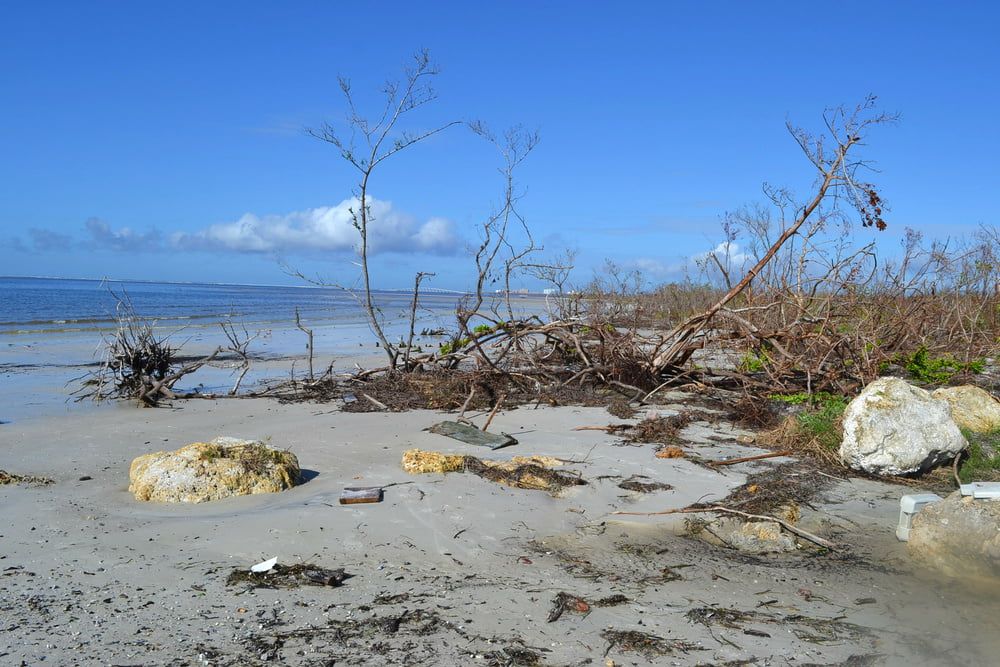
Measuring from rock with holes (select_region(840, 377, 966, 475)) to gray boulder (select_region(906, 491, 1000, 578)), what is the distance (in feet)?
4.82

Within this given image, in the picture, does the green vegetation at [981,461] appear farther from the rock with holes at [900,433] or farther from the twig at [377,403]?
the twig at [377,403]

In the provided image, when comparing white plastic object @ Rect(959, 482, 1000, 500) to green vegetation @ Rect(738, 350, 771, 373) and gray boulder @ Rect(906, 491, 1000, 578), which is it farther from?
green vegetation @ Rect(738, 350, 771, 373)

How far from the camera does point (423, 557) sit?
14.8ft

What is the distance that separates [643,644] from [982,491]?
2778 mm

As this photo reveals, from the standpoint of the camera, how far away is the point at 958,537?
470 cm

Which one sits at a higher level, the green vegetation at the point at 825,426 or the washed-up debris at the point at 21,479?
the green vegetation at the point at 825,426

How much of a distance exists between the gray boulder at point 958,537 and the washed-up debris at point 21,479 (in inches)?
250

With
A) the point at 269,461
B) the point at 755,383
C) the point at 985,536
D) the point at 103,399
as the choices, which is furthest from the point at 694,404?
the point at 103,399

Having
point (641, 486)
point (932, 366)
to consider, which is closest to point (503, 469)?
point (641, 486)

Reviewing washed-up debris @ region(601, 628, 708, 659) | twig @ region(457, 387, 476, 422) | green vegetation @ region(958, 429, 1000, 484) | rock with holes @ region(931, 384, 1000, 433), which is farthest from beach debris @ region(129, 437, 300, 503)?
rock with holes @ region(931, 384, 1000, 433)

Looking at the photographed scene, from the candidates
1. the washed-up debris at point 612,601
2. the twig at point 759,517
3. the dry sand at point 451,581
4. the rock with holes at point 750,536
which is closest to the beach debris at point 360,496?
the dry sand at point 451,581

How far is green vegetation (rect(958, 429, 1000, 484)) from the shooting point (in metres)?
6.44

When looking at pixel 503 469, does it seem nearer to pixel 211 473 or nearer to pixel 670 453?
pixel 670 453

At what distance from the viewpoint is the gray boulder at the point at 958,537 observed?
4.55 metres
